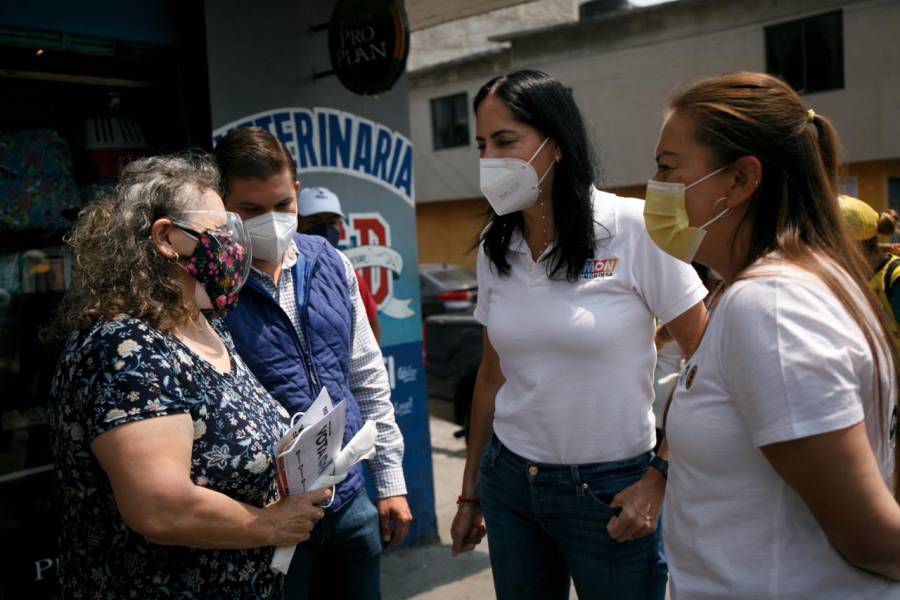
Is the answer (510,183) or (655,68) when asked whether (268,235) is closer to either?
(510,183)

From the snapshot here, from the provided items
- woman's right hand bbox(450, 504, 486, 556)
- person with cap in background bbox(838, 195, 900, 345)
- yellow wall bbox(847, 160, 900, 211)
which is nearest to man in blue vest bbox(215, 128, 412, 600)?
woman's right hand bbox(450, 504, 486, 556)

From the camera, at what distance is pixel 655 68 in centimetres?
1978

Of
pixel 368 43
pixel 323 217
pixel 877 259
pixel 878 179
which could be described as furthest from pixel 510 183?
pixel 878 179

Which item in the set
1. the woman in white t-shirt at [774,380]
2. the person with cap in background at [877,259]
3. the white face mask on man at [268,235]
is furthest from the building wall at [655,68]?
the woman in white t-shirt at [774,380]

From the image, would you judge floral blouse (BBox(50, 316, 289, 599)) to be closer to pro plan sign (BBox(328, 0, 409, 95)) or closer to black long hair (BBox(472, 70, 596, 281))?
black long hair (BBox(472, 70, 596, 281))

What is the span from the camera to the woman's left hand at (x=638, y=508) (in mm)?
2148

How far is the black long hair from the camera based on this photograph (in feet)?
7.71

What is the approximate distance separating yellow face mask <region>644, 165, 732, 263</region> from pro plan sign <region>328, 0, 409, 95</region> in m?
2.87

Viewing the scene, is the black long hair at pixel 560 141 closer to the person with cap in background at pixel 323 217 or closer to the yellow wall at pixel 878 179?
the person with cap in background at pixel 323 217

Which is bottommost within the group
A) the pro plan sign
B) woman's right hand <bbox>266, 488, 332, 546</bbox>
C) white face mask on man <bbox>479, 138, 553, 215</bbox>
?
woman's right hand <bbox>266, 488, 332, 546</bbox>

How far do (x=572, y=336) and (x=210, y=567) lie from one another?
1065mm

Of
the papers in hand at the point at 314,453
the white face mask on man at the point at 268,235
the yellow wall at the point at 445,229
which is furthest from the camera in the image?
the yellow wall at the point at 445,229

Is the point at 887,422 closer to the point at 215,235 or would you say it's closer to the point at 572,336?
the point at 572,336

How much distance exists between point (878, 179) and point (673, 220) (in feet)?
58.7
